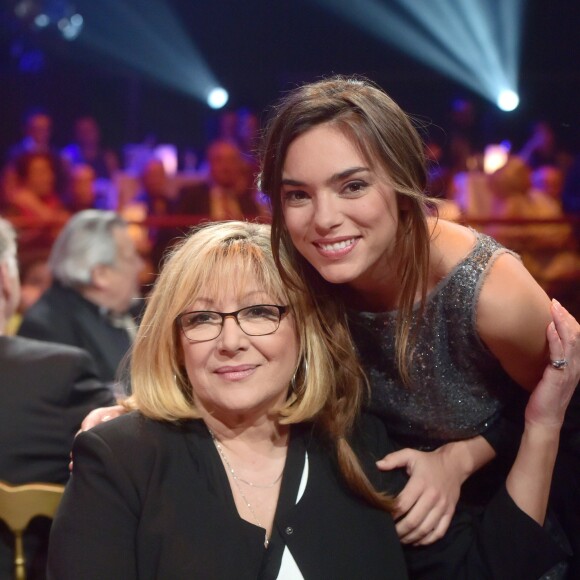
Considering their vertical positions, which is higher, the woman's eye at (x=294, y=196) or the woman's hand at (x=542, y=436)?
the woman's eye at (x=294, y=196)

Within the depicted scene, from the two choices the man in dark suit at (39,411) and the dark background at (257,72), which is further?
the dark background at (257,72)

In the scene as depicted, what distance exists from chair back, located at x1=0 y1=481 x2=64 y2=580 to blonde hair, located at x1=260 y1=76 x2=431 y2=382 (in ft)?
2.39

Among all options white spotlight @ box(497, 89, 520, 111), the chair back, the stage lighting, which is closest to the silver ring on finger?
the chair back

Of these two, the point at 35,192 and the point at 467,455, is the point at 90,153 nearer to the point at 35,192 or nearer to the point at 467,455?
the point at 35,192

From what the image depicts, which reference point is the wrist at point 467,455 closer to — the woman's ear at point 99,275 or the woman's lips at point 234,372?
the woman's lips at point 234,372

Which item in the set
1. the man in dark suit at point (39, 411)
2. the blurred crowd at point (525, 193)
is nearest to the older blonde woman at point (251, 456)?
the man in dark suit at point (39, 411)

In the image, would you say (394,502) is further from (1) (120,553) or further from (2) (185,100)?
(2) (185,100)

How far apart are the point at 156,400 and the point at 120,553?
1.09ft

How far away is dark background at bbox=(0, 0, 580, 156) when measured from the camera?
6.93m

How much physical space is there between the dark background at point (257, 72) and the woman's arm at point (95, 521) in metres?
5.42

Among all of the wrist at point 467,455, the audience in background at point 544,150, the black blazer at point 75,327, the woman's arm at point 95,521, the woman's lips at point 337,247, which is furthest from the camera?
the audience in background at point 544,150

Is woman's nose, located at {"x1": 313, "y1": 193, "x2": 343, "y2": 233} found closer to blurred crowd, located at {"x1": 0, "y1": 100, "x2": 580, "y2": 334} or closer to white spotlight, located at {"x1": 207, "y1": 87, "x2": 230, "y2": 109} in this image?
blurred crowd, located at {"x1": 0, "y1": 100, "x2": 580, "y2": 334}

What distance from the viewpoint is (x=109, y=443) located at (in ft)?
5.84

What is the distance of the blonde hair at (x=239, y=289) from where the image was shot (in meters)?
1.86
